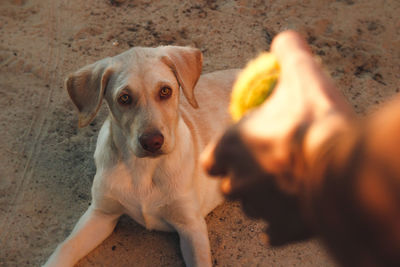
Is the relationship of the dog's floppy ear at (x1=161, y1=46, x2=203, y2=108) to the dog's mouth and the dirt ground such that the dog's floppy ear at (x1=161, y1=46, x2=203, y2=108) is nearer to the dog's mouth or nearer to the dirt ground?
the dog's mouth

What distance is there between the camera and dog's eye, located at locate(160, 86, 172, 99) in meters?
2.45

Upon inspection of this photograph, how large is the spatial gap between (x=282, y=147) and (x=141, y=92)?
5.06ft

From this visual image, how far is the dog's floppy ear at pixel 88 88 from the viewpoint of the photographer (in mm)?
2527

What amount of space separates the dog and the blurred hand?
4.33ft

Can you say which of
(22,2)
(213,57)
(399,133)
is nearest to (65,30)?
(22,2)

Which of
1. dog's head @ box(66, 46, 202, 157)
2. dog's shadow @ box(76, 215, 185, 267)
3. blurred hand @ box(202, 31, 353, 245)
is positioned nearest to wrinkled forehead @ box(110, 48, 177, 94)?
dog's head @ box(66, 46, 202, 157)

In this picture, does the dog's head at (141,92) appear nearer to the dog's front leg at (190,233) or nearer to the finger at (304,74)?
the dog's front leg at (190,233)

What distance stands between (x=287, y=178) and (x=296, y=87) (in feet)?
0.84

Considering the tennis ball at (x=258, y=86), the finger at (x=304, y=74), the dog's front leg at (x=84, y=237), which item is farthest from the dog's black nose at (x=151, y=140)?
the finger at (x=304, y=74)

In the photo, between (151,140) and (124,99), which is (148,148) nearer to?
(151,140)

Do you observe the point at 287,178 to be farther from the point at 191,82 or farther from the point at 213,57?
the point at 213,57

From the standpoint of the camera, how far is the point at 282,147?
3.19 ft

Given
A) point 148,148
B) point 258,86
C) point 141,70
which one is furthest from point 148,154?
point 258,86

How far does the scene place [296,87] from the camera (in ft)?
3.60
